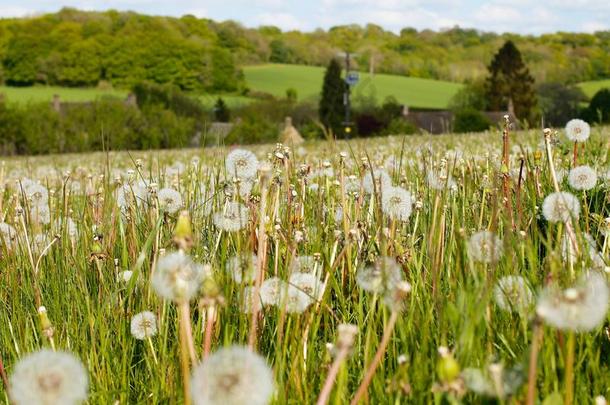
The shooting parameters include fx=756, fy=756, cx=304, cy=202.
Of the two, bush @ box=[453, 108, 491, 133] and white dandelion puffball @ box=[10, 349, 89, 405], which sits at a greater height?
white dandelion puffball @ box=[10, 349, 89, 405]

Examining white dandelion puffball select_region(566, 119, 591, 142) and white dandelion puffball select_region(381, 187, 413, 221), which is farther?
white dandelion puffball select_region(566, 119, 591, 142)

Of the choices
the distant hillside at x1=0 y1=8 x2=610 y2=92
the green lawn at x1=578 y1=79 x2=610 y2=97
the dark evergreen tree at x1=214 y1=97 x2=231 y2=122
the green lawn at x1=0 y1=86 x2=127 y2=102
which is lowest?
the dark evergreen tree at x1=214 y1=97 x2=231 y2=122

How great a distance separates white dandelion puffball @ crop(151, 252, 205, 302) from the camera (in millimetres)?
1065

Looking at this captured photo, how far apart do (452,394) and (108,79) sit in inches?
3947

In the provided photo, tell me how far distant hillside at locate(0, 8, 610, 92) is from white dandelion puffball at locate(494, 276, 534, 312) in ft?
→ 305

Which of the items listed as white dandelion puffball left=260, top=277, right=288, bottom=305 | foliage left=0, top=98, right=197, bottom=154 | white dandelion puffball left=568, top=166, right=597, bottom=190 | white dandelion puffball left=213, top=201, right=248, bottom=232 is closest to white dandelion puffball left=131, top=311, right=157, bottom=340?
white dandelion puffball left=260, top=277, right=288, bottom=305

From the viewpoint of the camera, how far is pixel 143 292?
71.6 inches

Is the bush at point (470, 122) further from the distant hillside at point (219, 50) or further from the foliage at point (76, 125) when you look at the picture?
the distant hillside at point (219, 50)

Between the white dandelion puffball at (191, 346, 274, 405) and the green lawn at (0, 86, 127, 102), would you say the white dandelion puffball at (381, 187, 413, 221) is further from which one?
the green lawn at (0, 86, 127, 102)

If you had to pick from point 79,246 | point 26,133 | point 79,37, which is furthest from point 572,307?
point 79,37

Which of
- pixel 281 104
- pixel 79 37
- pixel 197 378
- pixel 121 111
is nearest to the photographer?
pixel 197 378

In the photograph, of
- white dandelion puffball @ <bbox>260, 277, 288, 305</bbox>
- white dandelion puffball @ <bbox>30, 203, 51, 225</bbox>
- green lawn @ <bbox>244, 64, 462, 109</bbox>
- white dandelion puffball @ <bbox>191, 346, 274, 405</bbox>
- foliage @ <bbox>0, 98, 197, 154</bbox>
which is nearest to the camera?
white dandelion puffball @ <bbox>191, 346, 274, 405</bbox>

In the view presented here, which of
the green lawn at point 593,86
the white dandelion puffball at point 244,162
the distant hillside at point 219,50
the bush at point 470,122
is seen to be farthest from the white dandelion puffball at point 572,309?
the green lawn at point 593,86

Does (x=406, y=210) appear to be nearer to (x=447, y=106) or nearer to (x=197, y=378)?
(x=197, y=378)
